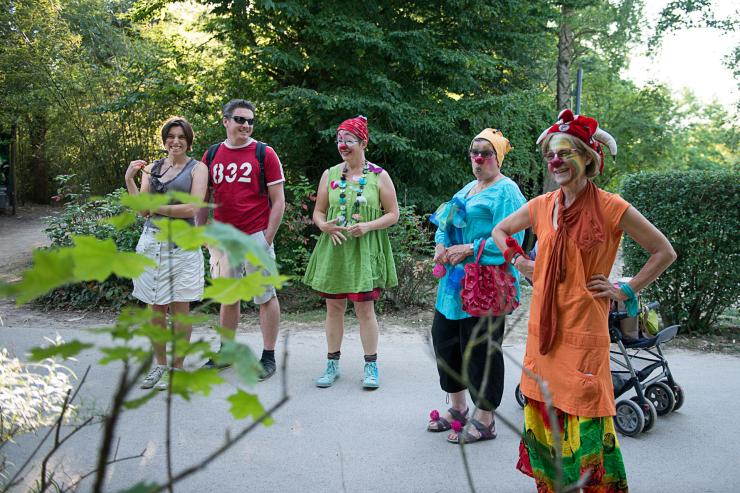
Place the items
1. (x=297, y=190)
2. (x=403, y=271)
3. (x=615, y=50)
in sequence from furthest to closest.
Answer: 1. (x=615, y=50)
2. (x=297, y=190)
3. (x=403, y=271)

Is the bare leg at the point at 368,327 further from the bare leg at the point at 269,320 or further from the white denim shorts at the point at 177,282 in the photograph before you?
the white denim shorts at the point at 177,282

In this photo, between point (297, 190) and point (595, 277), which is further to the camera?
point (297, 190)

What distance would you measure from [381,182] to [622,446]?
261 centimetres

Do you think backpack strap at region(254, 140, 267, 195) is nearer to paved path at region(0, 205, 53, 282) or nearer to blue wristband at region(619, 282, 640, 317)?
blue wristband at region(619, 282, 640, 317)

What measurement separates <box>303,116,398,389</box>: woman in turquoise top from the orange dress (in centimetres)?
218

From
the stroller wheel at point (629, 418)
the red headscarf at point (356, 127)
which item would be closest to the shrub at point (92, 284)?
the red headscarf at point (356, 127)

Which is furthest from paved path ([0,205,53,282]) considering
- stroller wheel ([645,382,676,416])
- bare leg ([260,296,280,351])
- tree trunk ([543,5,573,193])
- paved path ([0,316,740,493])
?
tree trunk ([543,5,573,193])

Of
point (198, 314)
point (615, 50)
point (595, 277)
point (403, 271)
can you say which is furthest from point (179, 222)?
point (615, 50)

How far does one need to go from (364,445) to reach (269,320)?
1653 millimetres

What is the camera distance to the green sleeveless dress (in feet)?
16.7

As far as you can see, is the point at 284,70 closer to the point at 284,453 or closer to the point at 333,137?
the point at 333,137

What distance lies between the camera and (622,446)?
414cm

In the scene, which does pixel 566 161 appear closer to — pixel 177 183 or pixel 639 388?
pixel 639 388

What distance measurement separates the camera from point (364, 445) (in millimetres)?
4094
